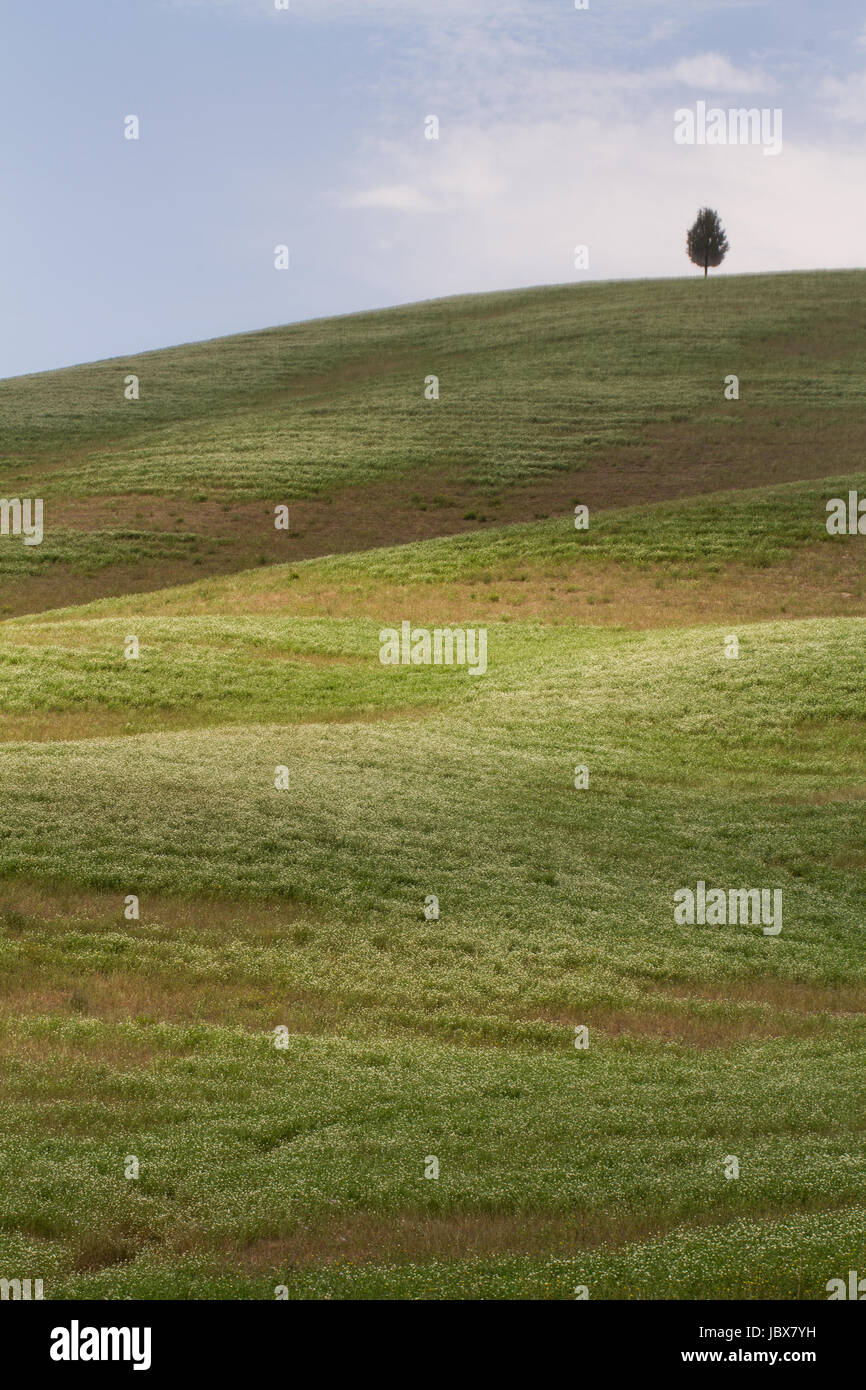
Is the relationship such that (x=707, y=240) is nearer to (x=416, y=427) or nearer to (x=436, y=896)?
(x=416, y=427)

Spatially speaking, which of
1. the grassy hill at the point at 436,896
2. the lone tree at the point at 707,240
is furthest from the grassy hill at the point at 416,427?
the lone tree at the point at 707,240

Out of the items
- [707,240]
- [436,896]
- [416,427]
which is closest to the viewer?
[436,896]

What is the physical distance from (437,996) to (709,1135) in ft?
16.2

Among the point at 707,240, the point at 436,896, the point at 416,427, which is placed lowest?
the point at 436,896

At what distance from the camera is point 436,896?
19.0 m

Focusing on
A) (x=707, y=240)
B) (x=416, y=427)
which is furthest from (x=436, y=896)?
(x=707, y=240)

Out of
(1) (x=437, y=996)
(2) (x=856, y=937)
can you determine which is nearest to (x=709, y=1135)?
(1) (x=437, y=996)

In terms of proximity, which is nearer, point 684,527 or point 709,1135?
point 709,1135

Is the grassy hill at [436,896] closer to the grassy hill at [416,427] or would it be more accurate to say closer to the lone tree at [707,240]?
the grassy hill at [416,427]

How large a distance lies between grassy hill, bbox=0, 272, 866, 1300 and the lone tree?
66794 mm

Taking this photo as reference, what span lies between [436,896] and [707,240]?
110003 mm

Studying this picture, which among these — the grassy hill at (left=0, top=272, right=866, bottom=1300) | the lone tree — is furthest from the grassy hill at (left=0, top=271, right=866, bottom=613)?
the lone tree
